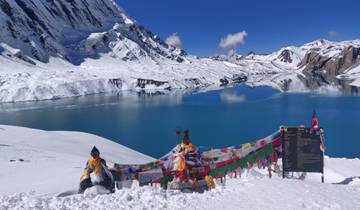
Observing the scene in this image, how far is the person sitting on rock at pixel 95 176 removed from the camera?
45.5 ft

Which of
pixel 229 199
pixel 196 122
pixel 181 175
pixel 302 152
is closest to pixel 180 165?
pixel 181 175

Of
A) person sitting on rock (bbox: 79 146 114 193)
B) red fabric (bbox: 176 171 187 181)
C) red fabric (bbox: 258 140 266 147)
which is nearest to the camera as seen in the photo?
person sitting on rock (bbox: 79 146 114 193)

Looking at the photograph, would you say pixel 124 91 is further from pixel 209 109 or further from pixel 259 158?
pixel 259 158

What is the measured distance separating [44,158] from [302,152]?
42.6 ft

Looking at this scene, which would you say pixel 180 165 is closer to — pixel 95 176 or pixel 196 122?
pixel 95 176

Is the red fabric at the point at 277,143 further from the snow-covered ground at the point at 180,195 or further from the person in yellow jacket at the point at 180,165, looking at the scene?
the person in yellow jacket at the point at 180,165

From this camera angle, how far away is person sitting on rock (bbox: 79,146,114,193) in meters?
13.9

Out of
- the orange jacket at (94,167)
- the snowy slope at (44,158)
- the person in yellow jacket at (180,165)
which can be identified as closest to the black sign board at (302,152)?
the person in yellow jacket at (180,165)

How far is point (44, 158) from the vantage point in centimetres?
2100

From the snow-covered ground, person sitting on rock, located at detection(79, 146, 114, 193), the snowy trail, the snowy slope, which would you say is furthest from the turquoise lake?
the snowy trail

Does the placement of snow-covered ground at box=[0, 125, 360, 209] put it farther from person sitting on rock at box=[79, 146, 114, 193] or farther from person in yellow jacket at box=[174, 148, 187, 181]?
person in yellow jacket at box=[174, 148, 187, 181]

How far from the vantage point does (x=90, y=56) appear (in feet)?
630

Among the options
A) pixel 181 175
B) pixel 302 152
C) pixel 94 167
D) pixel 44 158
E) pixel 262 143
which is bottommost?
pixel 44 158

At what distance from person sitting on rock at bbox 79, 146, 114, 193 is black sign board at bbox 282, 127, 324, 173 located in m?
6.76
